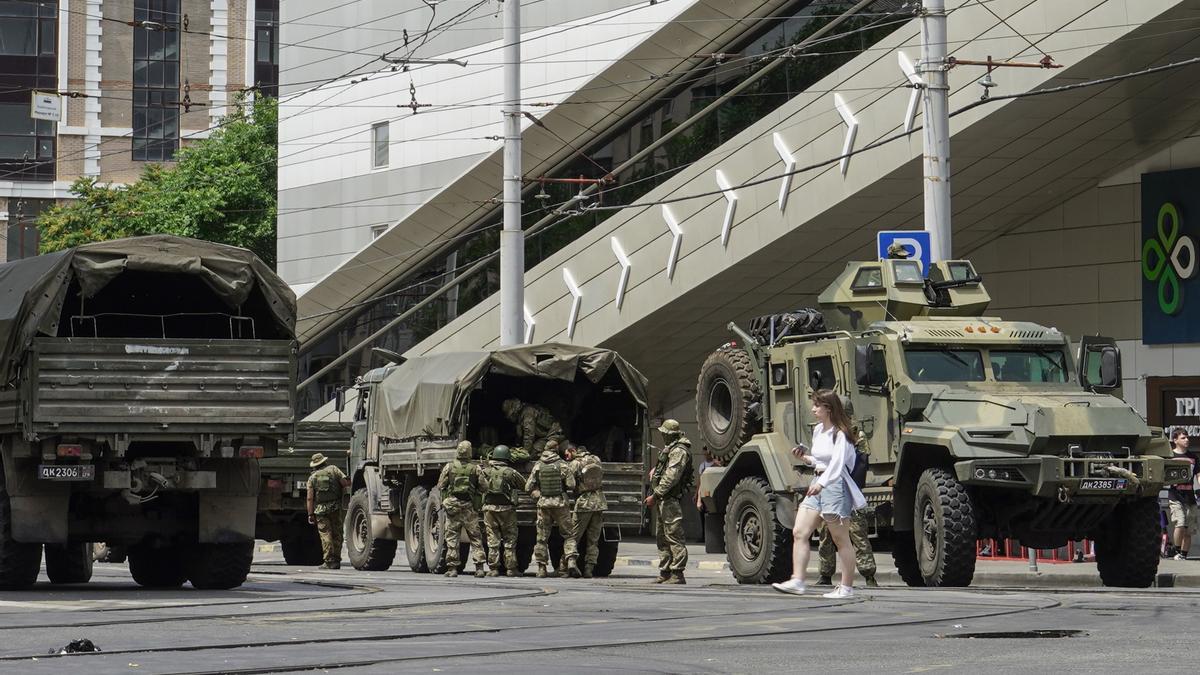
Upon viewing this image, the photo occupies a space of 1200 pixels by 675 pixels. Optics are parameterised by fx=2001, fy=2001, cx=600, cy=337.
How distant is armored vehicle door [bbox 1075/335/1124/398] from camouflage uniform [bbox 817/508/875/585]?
2.58 m

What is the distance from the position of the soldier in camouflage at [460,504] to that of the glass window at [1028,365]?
6136 millimetres

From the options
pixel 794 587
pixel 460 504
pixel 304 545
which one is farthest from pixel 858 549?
pixel 304 545

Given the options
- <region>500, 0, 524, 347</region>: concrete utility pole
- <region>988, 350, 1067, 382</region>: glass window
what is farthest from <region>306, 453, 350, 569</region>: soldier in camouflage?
<region>988, 350, 1067, 382</region>: glass window

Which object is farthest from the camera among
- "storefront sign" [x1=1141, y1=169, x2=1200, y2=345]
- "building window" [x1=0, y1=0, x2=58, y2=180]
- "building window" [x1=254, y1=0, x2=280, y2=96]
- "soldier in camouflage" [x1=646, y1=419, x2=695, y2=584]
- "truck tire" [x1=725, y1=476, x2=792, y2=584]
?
"building window" [x1=254, y1=0, x2=280, y2=96]

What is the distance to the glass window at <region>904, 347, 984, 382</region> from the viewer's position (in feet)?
61.7

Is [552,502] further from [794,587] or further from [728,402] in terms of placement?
[794,587]

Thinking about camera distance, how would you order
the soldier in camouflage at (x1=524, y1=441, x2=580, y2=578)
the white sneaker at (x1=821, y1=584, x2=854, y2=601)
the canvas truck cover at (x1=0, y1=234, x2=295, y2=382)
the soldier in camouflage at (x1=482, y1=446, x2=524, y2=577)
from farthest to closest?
the soldier in camouflage at (x1=482, y1=446, x2=524, y2=577), the soldier in camouflage at (x1=524, y1=441, x2=580, y2=578), the canvas truck cover at (x1=0, y1=234, x2=295, y2=382), the white sneaker at (x1=821, y1=584, x2=854, y2=601)

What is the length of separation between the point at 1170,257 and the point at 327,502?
47.2 ft

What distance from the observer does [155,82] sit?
81.1 metres

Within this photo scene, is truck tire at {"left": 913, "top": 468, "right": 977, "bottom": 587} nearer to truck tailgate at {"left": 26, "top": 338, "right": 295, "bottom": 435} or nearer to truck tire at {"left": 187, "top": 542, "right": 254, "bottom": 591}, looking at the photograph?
truck tailgate at {"left": 26, "top": 338, "right": 295, "bottom": 435}

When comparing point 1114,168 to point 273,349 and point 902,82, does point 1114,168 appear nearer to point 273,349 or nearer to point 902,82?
point 902,82

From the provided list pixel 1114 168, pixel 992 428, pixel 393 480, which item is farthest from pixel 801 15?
pixel 992 428

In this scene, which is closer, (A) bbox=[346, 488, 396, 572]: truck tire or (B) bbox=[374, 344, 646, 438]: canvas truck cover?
(B) bbox=[374, 344, 646, 438]: canvas truck cover

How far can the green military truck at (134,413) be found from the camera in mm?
16969
